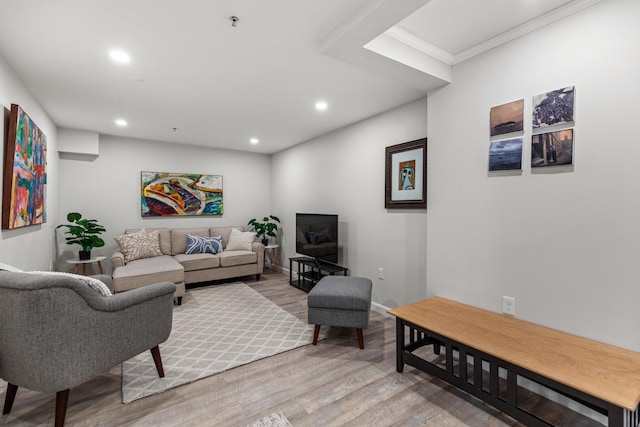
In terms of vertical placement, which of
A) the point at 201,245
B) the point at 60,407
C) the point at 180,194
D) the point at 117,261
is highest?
the point at 180,194

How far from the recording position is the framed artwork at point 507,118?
192 cm

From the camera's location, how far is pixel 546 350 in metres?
1.56

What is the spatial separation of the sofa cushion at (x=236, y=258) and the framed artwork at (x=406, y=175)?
8.36ft

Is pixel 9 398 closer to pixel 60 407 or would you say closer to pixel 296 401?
pixel 60 407

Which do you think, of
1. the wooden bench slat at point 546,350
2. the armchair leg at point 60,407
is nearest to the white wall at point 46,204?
the armchair leg at point 60,407

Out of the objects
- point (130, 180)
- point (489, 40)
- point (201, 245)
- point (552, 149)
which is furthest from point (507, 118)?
point (130, 180)

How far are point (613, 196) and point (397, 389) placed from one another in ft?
5.69

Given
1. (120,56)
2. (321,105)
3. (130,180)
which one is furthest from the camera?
(130,180)

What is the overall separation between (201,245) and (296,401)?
351 centimetres

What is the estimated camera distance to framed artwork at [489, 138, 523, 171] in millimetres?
1933

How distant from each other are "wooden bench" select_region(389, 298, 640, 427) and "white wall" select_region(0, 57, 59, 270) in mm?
3132

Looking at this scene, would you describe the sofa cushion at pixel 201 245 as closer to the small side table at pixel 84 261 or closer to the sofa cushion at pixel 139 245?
the sofa cushion at pixel 139 245

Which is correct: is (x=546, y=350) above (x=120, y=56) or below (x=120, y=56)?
below

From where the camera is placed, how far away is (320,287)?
273 centimetres
